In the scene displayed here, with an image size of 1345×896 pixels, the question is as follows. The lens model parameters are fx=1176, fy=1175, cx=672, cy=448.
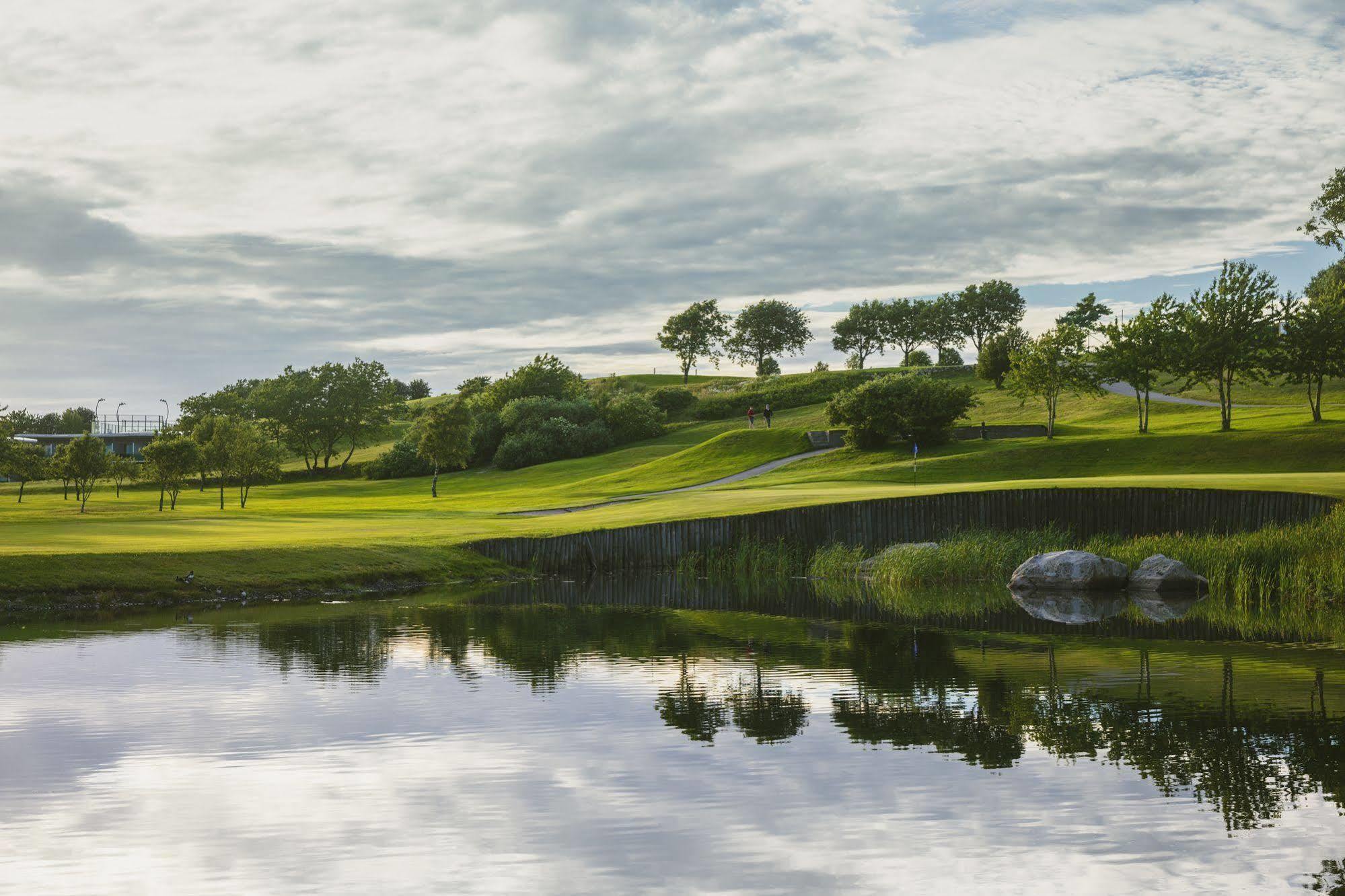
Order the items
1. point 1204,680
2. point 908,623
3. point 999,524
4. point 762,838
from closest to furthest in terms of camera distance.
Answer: point 762,838 → point 1204,680 → point 908,623 → point 999,524

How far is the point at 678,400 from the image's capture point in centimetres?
10500

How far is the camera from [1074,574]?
29.0 m

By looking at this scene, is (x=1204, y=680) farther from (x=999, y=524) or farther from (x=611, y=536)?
(x=611, y=536)

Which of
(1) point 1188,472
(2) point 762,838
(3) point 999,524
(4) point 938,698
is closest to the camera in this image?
(2) point 762,838

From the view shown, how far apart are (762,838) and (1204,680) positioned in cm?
937

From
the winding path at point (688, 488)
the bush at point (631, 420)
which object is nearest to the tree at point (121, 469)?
the winding path at point (688, 488)

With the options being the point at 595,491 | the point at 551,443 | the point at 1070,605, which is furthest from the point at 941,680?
the point at 551,443

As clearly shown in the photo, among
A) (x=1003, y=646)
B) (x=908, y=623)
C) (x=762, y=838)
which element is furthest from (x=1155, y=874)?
(x=908, y=623)

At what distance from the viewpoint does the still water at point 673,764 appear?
8.30m

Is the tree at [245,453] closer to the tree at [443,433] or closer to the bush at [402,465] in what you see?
the tree at [443,433]

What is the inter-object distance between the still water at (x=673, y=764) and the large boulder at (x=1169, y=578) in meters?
7.38

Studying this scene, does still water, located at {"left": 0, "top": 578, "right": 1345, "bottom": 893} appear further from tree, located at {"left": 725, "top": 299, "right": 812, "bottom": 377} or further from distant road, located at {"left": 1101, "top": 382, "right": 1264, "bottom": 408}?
tree, located at {"left": 725, "top": 299, "right": 812, "bottom": 377}

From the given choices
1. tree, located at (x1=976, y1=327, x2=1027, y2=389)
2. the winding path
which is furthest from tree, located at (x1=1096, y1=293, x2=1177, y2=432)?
tree, located at (x1=976, y1=327, x2=1027, y2=389)

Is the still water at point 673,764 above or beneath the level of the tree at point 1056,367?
beneath
